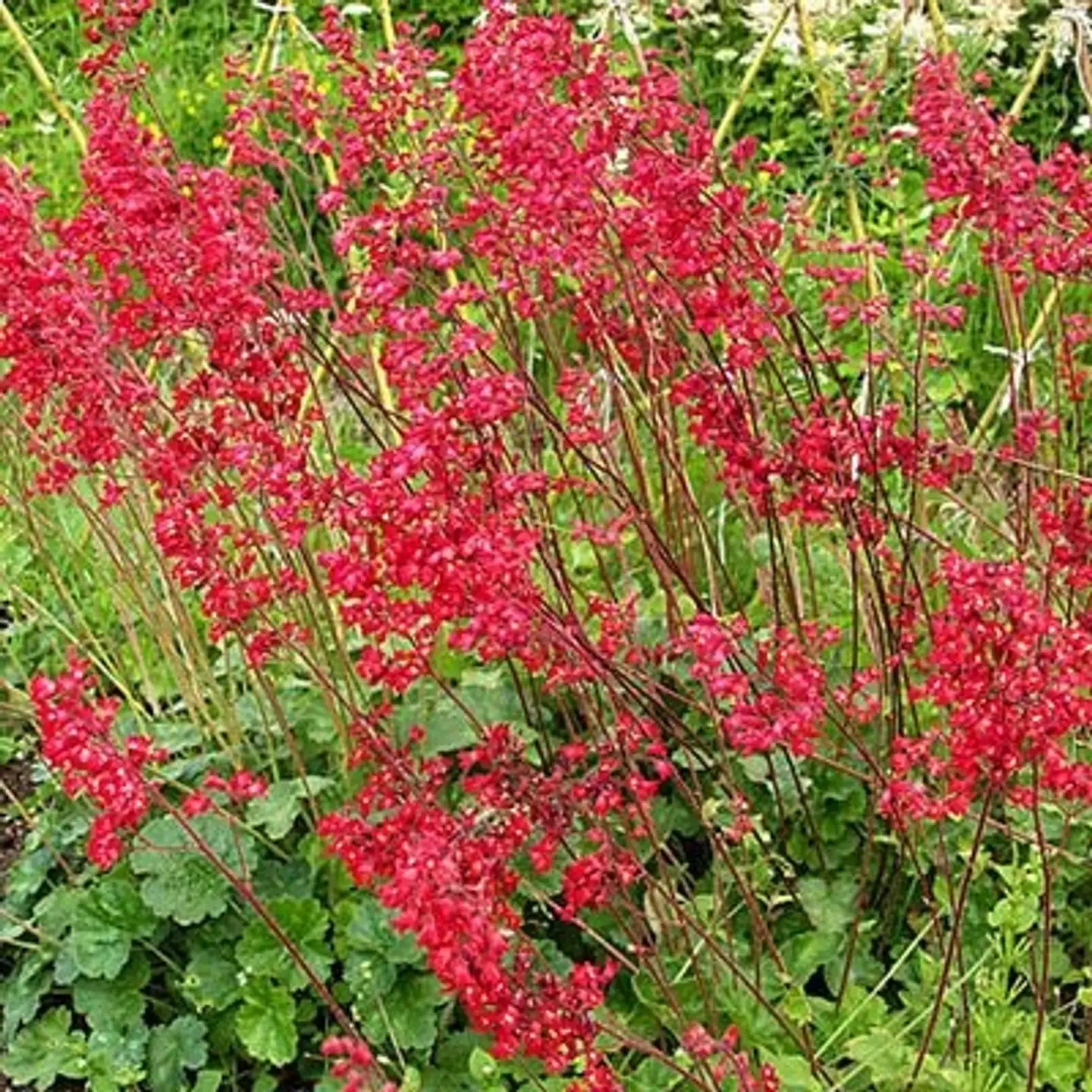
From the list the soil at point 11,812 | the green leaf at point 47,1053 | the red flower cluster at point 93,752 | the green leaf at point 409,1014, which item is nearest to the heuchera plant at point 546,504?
the red flower cluster at point 93,752

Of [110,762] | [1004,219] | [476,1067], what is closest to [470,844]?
[110,762]

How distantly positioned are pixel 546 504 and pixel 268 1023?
0.93 m

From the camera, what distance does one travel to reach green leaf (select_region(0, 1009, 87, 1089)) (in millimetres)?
3271

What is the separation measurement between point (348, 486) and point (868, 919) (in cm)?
126

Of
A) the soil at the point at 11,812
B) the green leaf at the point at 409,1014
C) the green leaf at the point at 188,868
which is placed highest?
the green leaf at the point at 188,868

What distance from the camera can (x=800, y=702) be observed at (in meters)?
2.55

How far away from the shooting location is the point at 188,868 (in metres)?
3.39

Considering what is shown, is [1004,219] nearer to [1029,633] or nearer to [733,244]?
[733,244]

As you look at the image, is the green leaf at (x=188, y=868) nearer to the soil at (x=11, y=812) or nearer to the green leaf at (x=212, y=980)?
the green leaf at (x=212, y=980)

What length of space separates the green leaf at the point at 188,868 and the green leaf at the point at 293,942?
0.27 feet

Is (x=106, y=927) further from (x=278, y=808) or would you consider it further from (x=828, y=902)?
(x=828, y=902)

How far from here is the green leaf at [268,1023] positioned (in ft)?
10.5

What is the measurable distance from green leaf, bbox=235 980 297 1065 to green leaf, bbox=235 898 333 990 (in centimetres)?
3

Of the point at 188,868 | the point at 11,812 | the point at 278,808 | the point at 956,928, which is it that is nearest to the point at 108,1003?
the point at 188,868
